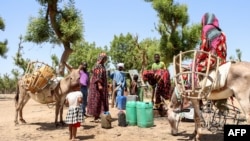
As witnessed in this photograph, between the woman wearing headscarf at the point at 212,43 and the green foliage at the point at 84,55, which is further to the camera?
the green foliage at the point at 84,55

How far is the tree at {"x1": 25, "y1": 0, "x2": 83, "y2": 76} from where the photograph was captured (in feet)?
54.8

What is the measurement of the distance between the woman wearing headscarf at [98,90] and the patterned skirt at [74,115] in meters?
1.60

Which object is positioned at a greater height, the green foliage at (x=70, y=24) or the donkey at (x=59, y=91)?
the green foliage at (x=70, y=24)

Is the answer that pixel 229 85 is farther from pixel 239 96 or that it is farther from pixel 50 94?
pixel 50 94

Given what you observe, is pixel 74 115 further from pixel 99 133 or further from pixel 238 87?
pixel 238 87

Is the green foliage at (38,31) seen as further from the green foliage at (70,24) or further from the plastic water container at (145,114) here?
the plastic water container at (145,114)

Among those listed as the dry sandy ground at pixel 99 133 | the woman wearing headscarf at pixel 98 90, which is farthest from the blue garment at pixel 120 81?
the woman wearing headscarf at pixel 98 90

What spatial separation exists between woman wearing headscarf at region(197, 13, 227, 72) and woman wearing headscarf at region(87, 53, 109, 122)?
305cm

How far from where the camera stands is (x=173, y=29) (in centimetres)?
2189

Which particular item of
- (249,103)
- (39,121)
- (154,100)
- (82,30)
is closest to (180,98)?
(249,103)

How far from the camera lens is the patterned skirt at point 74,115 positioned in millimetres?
7094

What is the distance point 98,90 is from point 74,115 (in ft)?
6.21

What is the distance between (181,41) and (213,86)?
54.9 ft

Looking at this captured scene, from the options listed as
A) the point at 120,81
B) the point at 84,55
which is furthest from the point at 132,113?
the point at 84,55
